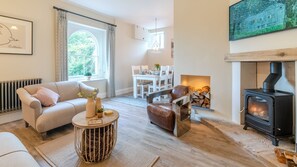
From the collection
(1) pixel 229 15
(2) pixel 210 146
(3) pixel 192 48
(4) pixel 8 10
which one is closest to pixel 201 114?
(2) pixel 210 146

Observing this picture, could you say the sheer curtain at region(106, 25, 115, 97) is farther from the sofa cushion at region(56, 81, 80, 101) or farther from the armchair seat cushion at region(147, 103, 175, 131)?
the armchair seat cushion at region(147, 103, 175, 131)

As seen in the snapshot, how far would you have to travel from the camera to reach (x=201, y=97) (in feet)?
11.2

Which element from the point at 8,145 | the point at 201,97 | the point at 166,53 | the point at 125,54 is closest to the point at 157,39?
the point at 166,53

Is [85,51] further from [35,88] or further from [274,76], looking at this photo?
[274,76]

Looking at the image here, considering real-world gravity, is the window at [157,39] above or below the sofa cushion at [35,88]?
above

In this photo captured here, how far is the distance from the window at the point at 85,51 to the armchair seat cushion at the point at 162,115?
287 cm

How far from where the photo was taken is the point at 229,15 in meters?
2.78

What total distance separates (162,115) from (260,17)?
6.72 feet

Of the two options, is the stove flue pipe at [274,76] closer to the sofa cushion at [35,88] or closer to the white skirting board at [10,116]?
the sofa cushion at [35,88]

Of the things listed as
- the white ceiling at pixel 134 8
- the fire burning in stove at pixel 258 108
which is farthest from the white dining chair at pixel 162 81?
the fire burning in stove at pixel 258 108

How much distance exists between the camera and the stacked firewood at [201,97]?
3341mm

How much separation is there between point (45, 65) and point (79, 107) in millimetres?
1574

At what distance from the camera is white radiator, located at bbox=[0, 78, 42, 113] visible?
3.05 meters

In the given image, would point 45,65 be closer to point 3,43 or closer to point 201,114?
point 3,43
